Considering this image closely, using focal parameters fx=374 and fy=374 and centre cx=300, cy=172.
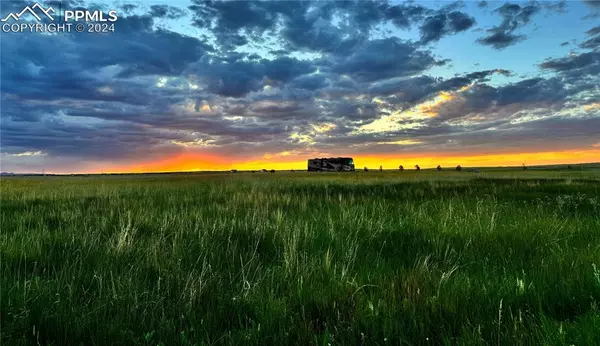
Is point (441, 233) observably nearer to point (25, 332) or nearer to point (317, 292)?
point (317, 292)

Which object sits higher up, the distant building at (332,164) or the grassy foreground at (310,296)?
the distant building at (332,164)

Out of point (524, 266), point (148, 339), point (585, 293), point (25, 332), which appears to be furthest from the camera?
point (524, 266)

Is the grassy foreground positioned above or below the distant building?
below

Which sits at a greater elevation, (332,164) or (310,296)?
(332,164)

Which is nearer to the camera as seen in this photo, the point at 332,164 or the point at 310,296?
the point at 310,296

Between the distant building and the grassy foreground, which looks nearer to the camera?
the grassy foreground

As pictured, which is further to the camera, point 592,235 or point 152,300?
point 592,235

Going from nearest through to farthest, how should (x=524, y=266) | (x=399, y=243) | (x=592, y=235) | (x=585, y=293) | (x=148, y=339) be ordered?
(x=148, y=339), (x=585, y=293), (x=524, y=266), (x=399, y=243), (x=592, y=235)

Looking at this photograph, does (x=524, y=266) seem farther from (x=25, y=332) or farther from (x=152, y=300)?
(x=25, y=332)

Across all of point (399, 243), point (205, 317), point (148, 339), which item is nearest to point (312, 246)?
point (399, 243)

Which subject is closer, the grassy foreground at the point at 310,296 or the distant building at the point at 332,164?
the grassy foreground at the point at 310,296

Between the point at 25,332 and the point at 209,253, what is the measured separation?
8.45 ft

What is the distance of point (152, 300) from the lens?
3486mm

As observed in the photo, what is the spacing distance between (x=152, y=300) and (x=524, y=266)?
4.27 meters
